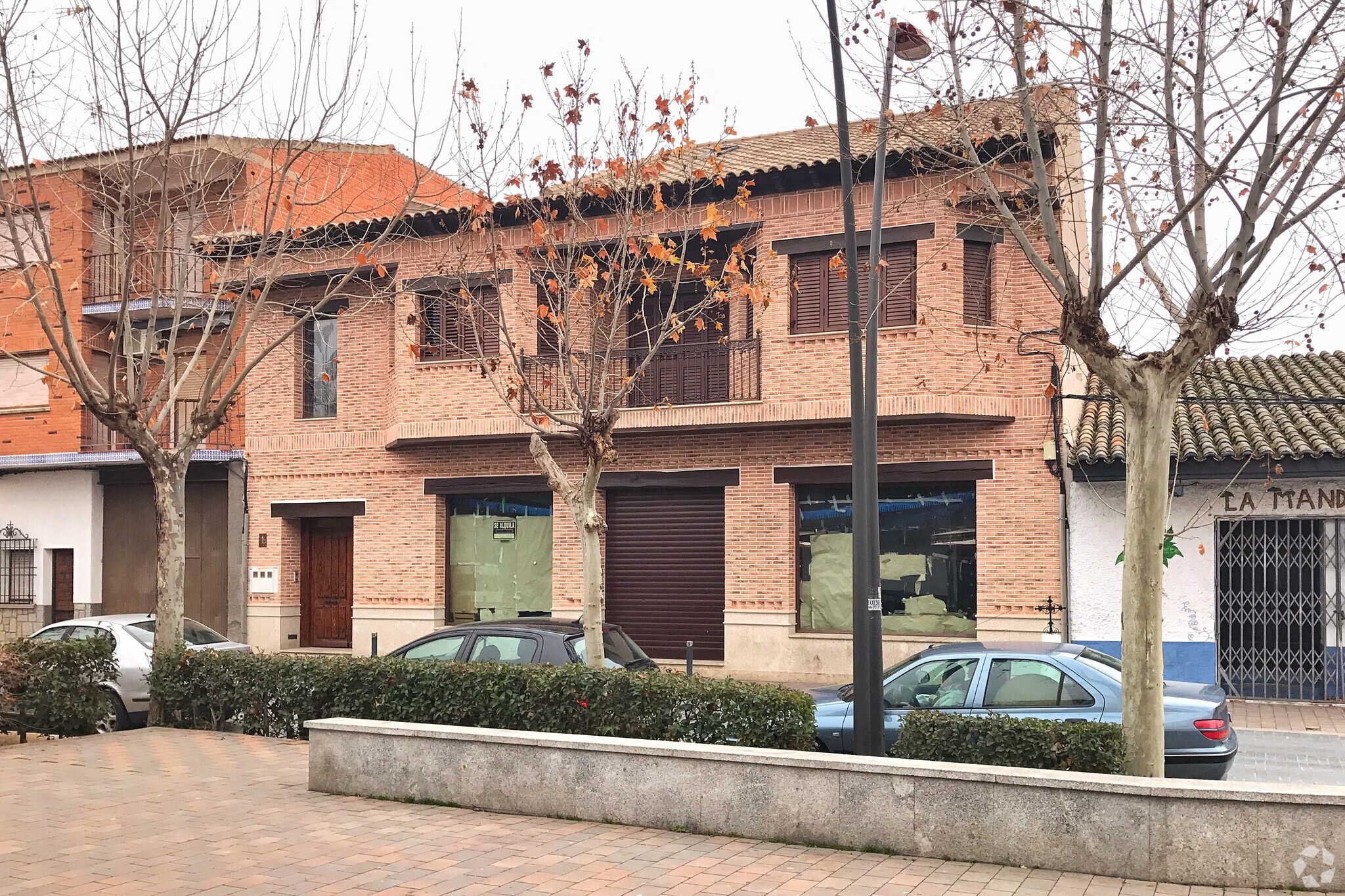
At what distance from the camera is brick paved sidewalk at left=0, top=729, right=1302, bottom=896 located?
6.56 meters

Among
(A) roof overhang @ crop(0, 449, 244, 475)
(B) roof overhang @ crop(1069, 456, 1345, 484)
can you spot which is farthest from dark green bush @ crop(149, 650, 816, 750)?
(A) roof overhang @ crop(0, 449, 244, 475)

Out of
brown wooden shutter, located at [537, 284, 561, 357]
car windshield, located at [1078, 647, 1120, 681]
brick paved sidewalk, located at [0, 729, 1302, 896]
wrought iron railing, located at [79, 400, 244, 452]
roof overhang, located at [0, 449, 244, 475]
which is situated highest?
brown wooden shutter, located at [537, 284, 561, 357]

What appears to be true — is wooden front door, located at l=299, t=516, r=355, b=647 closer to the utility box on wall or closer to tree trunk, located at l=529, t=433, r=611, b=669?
the utility box on wall

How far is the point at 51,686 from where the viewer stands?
11.8m

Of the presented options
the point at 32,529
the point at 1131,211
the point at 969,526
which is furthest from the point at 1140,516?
the point at 32,529

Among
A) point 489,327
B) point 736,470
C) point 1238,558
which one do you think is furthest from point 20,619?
point 1238,558

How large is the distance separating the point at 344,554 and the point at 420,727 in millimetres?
14135

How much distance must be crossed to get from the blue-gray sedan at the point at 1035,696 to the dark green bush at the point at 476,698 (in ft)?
3.75

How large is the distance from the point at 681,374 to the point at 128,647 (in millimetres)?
8847

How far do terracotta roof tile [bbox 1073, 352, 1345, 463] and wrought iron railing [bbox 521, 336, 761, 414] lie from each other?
4878 millimetres

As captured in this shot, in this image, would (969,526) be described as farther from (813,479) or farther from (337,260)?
(337,260)

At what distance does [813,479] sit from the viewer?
717 inches

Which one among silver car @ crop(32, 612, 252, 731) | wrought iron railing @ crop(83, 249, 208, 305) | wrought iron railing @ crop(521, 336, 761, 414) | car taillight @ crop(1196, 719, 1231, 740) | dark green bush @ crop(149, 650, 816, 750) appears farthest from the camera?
wrought iron railing @ crop(83, 249, 208, 305)

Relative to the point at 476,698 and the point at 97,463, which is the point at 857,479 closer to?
the point at 476,698
